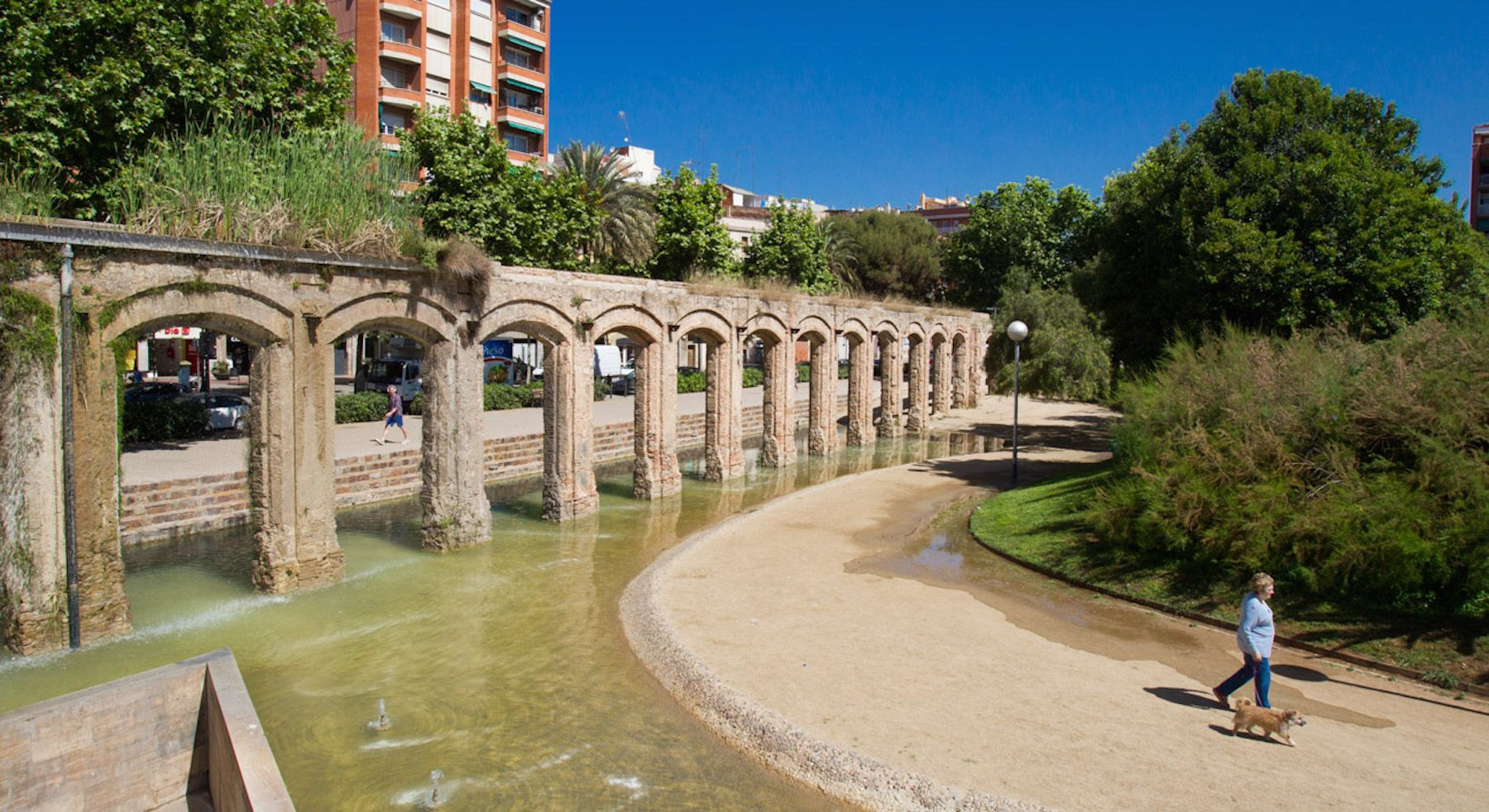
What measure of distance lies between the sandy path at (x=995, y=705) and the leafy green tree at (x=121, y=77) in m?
11.3

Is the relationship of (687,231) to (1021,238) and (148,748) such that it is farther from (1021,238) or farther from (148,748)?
(148,748)

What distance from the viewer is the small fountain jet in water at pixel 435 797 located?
6.66 metres

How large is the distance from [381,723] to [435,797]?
146 centimetres

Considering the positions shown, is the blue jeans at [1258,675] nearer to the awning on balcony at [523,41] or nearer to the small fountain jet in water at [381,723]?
the small fountain jet in water at [381,723]

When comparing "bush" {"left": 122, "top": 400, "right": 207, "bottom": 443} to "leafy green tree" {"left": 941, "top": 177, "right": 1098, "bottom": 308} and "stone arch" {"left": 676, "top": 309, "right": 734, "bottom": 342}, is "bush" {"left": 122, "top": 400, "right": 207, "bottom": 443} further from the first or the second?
"leafy green tree" {"left": 941, "top": 177, "right": 1098, "bottom": 308}

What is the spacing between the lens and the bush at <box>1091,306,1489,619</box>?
976cm

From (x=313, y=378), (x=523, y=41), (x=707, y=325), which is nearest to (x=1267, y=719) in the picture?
(x=313, y=378)

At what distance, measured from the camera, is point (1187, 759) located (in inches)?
272

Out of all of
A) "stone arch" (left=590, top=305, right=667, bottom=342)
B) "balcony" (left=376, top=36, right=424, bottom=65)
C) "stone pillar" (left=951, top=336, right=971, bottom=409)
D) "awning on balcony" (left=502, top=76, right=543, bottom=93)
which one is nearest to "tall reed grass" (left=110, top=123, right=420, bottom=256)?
"stone arch" (left=590, top=305, right=667, bottom=342)

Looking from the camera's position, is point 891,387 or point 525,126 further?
point 525,126

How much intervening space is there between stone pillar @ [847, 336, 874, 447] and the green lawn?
917cm

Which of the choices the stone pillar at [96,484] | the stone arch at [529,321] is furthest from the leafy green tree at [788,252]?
the stone pillar at [96,484]

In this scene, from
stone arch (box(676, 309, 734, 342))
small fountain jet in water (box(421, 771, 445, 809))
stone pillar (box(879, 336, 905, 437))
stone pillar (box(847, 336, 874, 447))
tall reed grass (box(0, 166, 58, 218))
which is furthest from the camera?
stone pillar (box(879, 336, 905, 437))

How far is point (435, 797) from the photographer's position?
6742 millimetres
